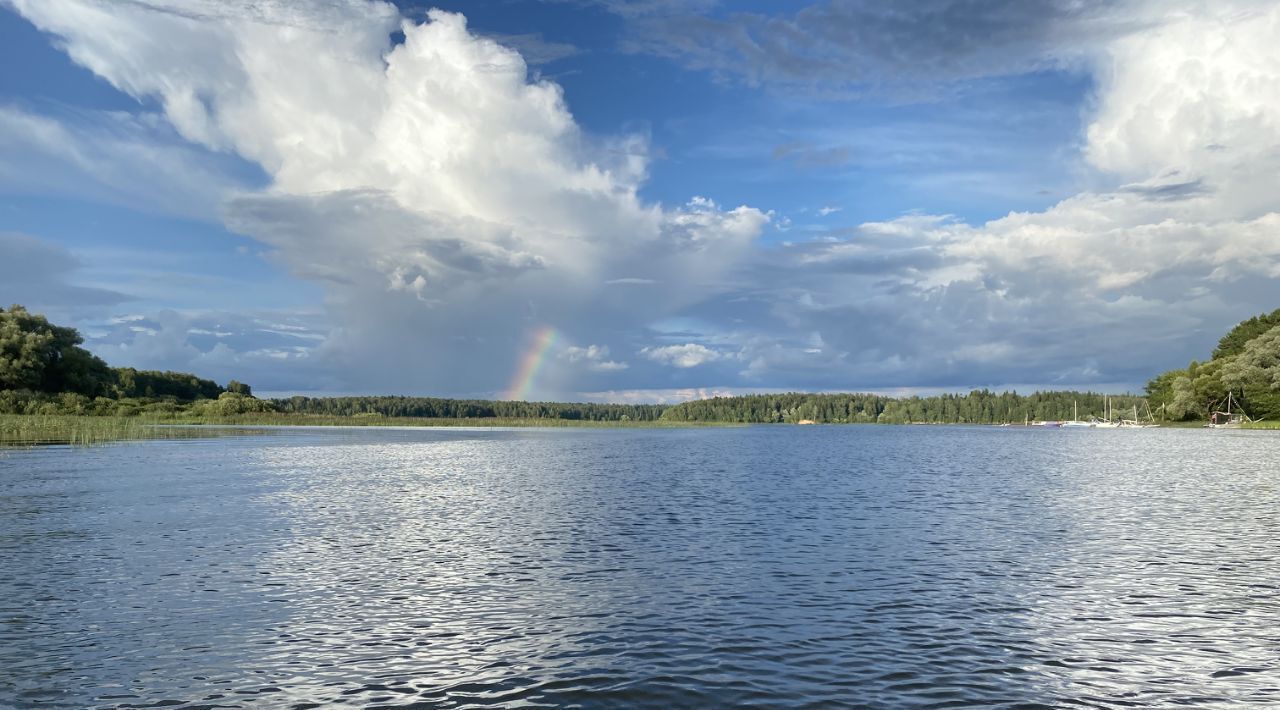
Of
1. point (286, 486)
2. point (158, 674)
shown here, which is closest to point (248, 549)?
point (158, 674)

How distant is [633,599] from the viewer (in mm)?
24391

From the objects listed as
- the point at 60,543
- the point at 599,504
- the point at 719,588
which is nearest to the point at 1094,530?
the point at 719,588

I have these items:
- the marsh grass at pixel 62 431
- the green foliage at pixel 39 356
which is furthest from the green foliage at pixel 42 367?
the marsh grass at pixel 62 431

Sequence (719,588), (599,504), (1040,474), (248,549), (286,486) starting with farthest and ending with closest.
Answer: (1040,474) < (286,486) < (599,504) < (248,549) < (719,588)

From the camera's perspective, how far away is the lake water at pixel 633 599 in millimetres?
16938

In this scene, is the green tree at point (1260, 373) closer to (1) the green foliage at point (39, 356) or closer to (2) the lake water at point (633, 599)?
(2) the lake water at point (633, 599)

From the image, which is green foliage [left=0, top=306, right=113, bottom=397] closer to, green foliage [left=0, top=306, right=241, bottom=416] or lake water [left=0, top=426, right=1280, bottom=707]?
green foliage [left=0, top=306, right=241, bottom=416]

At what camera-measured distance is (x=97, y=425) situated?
11956 centimetres

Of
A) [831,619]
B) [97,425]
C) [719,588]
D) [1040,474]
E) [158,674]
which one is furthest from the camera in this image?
[97,425]

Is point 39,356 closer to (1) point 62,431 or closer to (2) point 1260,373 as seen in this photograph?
(1) point 62,431

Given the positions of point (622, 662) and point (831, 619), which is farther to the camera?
point (831, 619)

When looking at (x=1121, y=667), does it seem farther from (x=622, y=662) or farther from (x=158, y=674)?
(x=158, y=674)

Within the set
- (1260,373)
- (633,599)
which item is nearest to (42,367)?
(633,599)

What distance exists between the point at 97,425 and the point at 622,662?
128 m
